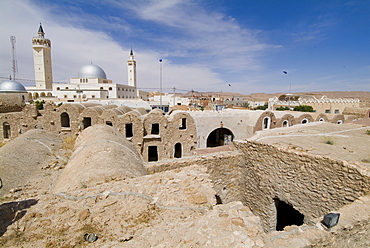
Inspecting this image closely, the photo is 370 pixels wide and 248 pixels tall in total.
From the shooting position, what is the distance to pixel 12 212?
278cm

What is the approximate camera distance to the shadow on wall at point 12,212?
2602 millimetres

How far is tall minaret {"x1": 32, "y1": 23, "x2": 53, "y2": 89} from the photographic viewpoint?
4150 centimetres

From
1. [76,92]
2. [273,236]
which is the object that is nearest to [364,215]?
[273,236]

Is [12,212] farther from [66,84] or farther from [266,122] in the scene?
[66,84]

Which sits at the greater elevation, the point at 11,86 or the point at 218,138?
the point at 11,86

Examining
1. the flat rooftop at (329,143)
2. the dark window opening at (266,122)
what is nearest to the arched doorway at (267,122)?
the dark window opening at (266,122)

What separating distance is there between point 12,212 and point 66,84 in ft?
158

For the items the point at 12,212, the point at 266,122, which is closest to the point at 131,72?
the point at 266,122

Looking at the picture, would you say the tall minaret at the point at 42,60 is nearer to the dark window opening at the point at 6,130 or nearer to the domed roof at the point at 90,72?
the domed roof at the point at 90,72

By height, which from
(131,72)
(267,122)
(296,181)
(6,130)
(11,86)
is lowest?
(296,181)

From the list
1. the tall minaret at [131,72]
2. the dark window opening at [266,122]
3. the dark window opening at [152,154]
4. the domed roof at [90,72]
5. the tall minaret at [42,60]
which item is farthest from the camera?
the tall minaret at [131,72]

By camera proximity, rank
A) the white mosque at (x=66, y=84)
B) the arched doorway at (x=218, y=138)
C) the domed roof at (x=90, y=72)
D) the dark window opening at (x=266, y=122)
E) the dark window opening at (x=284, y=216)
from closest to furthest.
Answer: the dark window opening at (x=284, y=216)
the dark window opening at (x=266, y=122)
the arched doorway at (x=218, y=138)
the white mosque at (x=66, y=84)
the domed roof at (x=90, y=72)

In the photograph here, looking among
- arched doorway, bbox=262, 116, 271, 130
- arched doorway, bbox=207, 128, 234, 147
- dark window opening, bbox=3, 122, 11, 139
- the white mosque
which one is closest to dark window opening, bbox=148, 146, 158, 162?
arched doorway, bbox=207, 128, 234, 147

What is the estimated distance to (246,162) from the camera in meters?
7.04
